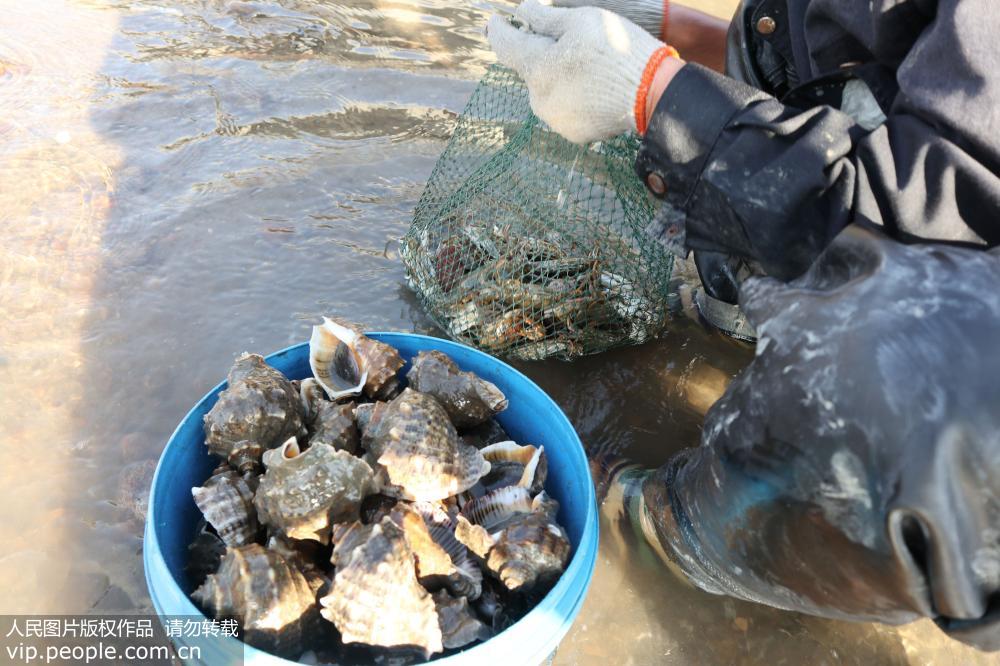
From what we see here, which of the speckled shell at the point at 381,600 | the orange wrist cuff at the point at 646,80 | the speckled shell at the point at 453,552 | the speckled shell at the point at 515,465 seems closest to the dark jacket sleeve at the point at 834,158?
the orange wrist cuff at the point at 646,80

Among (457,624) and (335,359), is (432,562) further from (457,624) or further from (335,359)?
(335,359)

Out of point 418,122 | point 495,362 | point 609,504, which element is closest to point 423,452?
point 495,362

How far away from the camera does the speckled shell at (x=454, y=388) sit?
2143 millimetres

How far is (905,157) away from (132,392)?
2.58 metres

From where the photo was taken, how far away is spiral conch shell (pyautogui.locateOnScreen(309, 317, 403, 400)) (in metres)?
2.21

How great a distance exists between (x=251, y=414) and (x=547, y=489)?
92cm

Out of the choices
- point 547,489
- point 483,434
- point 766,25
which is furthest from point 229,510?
point 766,25

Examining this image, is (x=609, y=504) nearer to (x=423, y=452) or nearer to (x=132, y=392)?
(x=423, y=452)

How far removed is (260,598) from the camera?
159 cm

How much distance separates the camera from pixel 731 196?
5.82 ft

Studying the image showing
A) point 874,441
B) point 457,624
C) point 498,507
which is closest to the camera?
point 874,441

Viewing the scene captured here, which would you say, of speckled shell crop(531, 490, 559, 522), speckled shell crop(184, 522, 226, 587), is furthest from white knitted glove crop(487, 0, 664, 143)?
speckled shell crop(184, 522, 226, 587)

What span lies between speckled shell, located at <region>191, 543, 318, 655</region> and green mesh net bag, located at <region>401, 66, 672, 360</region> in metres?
1.30

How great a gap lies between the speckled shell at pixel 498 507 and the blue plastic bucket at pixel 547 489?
0.49 ft
